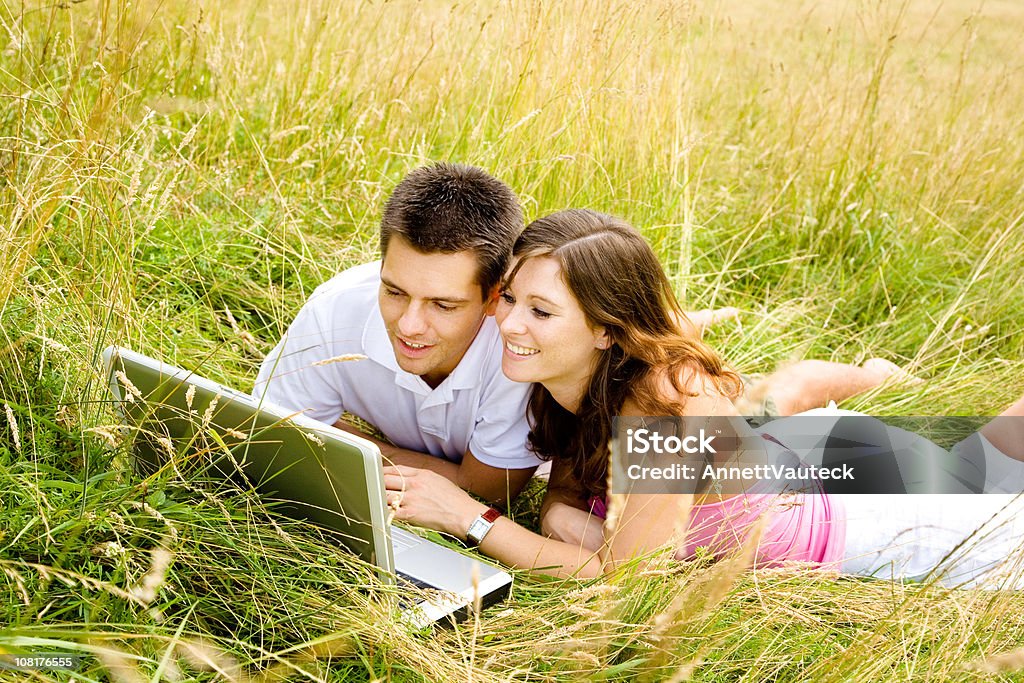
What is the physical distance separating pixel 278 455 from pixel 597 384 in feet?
2.96

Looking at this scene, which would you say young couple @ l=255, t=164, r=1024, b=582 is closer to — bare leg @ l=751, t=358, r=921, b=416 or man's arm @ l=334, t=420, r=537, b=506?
man's arm @ l=334, t=420, r=537, b=506

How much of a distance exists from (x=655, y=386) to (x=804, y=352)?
66.5 inches

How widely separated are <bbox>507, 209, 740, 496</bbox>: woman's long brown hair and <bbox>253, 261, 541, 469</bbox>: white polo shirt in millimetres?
229

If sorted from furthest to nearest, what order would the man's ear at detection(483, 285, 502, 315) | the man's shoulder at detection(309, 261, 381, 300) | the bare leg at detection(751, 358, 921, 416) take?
the bare leg at detection(751, 358, 921, 416) → the man's shoulder at detection(309, 261, 381, 300) → the man's ear at detection(483, 285, 502, 315)

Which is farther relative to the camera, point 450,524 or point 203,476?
point 450,524

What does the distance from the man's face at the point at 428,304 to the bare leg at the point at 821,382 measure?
131 cm

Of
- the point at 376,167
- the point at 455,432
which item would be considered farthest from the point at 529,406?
the point at 376,167

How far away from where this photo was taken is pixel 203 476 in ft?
6.27

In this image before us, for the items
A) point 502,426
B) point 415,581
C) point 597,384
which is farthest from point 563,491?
point 415,581

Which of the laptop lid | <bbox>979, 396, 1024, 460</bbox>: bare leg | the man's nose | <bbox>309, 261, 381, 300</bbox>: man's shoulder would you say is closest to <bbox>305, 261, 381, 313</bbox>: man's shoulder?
<bbox>309, 261, 381, 300</bbox>: man's shoulder

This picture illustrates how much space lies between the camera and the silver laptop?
1.70 meters

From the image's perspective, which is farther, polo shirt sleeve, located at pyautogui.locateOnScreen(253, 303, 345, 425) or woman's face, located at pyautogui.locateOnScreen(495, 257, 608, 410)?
polo shirt sleeve, located at pyautogui.locateOnScreen(253, 303, 345, 425)

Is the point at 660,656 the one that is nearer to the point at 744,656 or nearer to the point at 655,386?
the point at 744,656

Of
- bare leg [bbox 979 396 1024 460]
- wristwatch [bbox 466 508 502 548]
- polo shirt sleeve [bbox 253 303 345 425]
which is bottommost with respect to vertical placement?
wristwatch [bbox 466 508 502 548]
